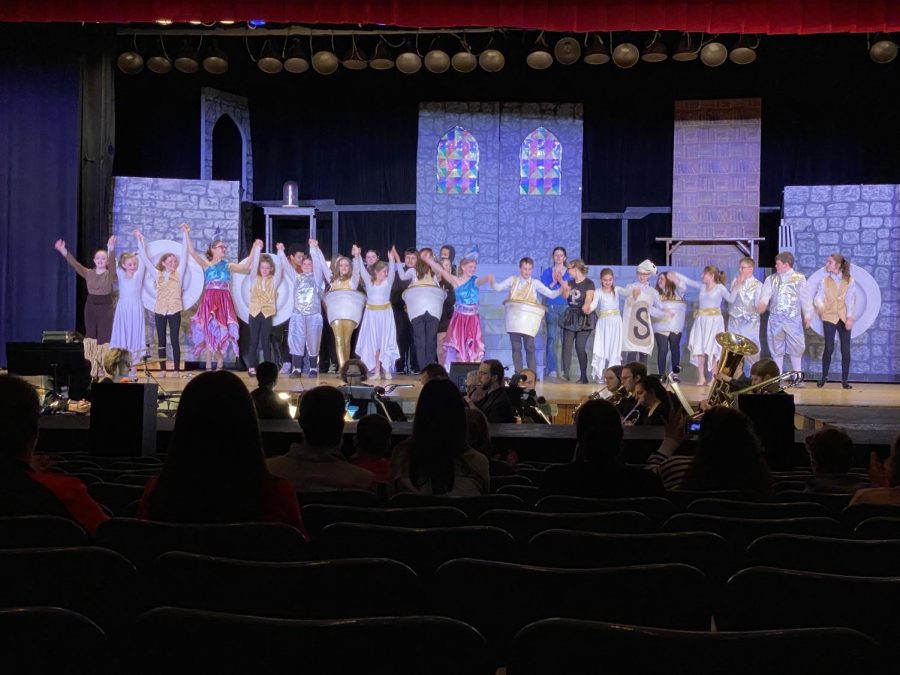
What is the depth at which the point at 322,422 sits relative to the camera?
327 centimetres

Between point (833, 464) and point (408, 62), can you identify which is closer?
point (833, 464)

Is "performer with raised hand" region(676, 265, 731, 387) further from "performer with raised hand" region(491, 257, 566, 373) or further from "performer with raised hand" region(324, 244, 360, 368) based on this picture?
"performer with raised hand" region(324, 244, 360, 368)

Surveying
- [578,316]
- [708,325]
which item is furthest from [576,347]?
[708,325]

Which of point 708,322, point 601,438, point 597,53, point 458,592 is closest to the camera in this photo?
point 458,592

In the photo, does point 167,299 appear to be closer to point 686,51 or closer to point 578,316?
point 578,316

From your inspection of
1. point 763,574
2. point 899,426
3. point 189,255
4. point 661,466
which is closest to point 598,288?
point 189,255

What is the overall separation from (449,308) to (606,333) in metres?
2.21

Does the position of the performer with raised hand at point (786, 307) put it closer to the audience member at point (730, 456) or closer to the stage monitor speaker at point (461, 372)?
the stage monitor speaker at point (461, 372)

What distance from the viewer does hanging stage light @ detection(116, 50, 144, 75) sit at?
14133 mm

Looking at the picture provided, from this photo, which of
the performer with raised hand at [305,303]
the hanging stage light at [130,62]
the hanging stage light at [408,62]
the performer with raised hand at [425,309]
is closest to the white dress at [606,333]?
the performer with raised hand at [425,309]

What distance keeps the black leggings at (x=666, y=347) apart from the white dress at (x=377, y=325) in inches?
143

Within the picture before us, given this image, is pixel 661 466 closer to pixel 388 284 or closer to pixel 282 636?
pixel 282 636

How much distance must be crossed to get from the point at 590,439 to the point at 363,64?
1200 cm

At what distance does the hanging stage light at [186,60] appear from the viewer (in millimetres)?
14195
